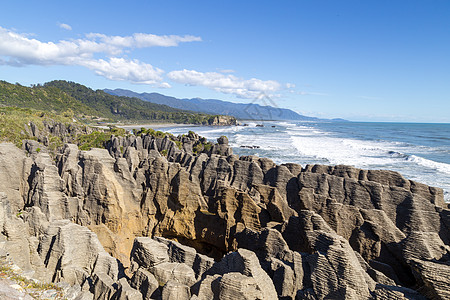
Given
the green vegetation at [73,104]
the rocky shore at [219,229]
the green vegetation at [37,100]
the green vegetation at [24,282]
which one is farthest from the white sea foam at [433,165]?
the green vegetation at [37,100]

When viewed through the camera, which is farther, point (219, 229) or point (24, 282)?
point (219, 229)

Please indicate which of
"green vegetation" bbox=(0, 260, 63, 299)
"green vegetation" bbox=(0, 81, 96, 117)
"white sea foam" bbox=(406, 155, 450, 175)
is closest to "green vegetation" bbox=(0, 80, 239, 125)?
"green vegetation" bbox=(0, 81, 96, 117)

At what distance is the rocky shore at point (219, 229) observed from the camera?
20.5ft

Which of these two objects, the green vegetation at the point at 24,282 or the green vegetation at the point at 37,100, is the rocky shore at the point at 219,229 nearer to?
the green vegetation at the point at 24,282

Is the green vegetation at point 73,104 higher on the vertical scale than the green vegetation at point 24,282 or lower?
higher

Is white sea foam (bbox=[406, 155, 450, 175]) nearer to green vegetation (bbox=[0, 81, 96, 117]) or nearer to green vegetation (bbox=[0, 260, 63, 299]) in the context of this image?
green vegetation (bbox=[0, 260, 63, 299])

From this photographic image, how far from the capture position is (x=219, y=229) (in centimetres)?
1177

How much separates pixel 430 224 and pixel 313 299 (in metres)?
5.75

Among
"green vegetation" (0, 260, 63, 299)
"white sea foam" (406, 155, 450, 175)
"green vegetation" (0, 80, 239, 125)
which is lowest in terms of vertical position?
"white sea foam" (406, 155, 450, 175)

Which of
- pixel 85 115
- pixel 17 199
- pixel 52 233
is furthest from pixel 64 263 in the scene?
pixel 85 115

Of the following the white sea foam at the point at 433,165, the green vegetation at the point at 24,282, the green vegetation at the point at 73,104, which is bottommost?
the white sea foam at the point at 433,165

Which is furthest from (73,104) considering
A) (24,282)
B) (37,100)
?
(24,282)

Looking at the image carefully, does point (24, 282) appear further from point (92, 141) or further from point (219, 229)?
point (92, 141)

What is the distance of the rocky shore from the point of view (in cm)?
624
